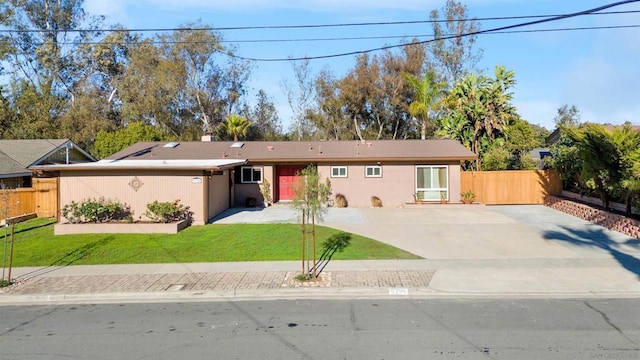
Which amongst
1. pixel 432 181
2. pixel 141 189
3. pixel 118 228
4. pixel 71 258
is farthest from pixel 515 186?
pixel 71 258

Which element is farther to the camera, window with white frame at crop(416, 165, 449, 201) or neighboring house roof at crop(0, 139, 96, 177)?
neighboring house roof at crop(0, 139, 96, 177)

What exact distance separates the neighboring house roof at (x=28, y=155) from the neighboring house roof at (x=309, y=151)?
185 inches

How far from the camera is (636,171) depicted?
47.5ft

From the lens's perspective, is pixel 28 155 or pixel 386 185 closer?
pixel 386 185

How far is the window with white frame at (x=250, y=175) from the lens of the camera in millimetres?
25000

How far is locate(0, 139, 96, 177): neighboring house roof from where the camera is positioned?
25.1 m

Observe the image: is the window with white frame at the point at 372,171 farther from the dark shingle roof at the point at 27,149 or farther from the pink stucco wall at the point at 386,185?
the dark shingle roof at the point at 27,149

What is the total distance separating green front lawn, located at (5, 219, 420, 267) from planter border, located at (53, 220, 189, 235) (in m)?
0.39

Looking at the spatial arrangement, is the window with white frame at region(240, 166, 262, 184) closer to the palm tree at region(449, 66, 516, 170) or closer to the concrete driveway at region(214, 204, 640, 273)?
the concrete driveway at region(214, 204, 640, 273)

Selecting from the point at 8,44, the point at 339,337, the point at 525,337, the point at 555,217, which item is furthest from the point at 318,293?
the point at 8,44

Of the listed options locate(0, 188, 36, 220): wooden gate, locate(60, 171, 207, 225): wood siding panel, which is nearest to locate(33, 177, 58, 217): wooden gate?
locate(0, 188, 36, 220): wooden gate

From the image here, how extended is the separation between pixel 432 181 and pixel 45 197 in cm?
1933

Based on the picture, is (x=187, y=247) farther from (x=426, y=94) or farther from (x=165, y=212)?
(x=426, y=94)

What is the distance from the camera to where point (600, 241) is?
15023 mm
